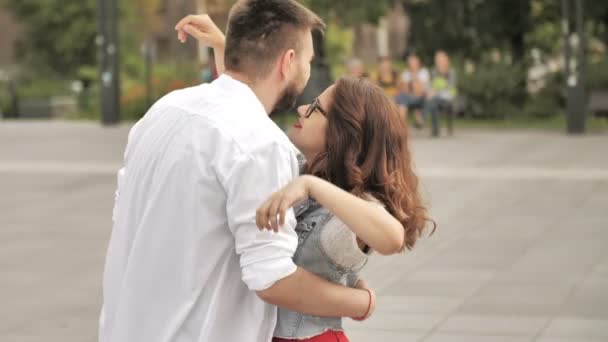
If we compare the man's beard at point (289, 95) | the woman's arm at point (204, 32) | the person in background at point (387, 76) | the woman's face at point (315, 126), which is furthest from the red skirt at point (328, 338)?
the person in background at point (387, 76)

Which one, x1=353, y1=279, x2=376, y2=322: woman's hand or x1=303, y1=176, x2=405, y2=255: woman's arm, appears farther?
x1=353, y1=279, x2=376, y2=322: woman's hand

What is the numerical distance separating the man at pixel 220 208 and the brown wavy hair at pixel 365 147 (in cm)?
16

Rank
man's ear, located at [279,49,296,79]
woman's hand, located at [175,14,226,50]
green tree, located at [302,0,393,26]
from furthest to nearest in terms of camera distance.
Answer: green tree, located at [302,0,393,26] < woman's hand, located at [175,14,226,50] < man's ear, located at [279,49,296,79]

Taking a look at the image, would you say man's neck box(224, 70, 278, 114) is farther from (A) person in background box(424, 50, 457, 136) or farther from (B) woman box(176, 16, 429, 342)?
(A) person in background box(424, 50, 457, 136)

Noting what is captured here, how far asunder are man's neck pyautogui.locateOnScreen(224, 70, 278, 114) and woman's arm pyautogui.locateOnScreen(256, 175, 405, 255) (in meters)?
0.23

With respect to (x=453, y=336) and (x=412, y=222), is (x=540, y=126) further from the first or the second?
(x=412, y=222)

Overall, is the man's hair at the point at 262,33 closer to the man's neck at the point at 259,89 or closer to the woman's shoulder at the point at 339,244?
the man's neck at the point at 259,89

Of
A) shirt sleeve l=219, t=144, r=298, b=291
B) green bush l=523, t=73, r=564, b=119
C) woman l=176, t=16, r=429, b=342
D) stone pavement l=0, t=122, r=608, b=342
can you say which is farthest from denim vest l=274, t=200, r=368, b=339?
green bush l=523, t=73, r=564, b=119

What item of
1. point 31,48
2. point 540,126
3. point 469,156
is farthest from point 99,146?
point 31,48

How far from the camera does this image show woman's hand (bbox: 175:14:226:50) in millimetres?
3584

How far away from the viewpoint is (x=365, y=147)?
3.13 metres

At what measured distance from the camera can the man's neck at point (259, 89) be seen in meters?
2.96

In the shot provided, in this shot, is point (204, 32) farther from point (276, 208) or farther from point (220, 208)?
point (276, 208)

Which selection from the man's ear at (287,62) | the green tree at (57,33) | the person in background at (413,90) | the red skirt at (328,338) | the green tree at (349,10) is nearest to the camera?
the man's ear at (287,62)
